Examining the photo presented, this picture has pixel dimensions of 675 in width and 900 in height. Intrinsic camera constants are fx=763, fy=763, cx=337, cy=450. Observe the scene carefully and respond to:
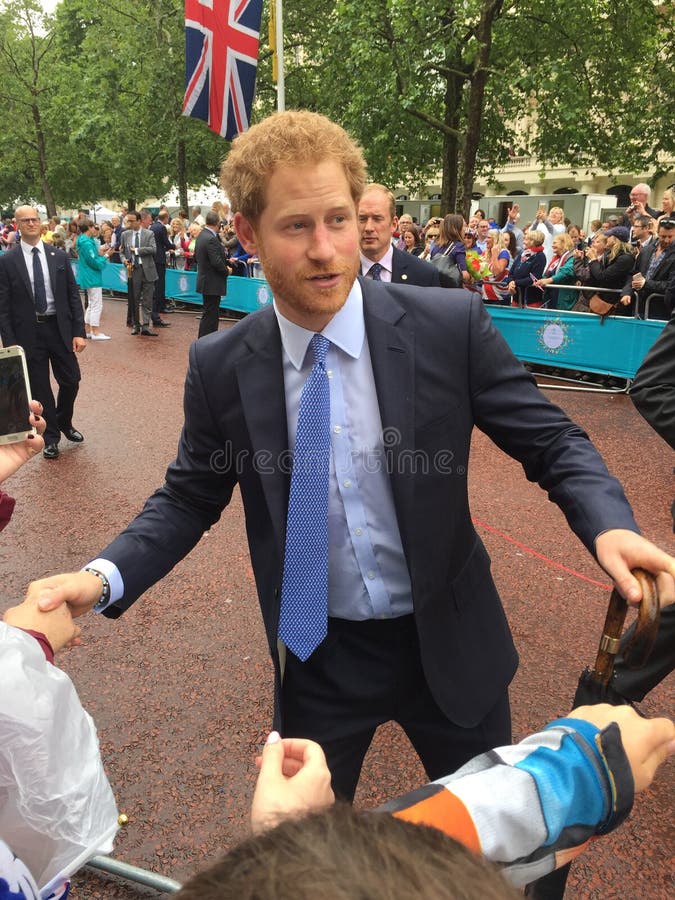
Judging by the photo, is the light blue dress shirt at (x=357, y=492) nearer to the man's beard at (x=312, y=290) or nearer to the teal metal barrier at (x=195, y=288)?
the man's beard at (x=312, y=290)

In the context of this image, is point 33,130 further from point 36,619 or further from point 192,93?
point 36,619

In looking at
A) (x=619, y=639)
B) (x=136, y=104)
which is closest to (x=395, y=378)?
(x=619, y=639)

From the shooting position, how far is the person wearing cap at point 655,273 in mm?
8039

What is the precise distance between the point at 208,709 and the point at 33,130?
3423 cm

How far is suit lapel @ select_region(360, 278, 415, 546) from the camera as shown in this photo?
5.41 ft

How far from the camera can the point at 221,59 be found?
9781 millimetres

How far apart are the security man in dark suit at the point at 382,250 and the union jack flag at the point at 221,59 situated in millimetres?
5498

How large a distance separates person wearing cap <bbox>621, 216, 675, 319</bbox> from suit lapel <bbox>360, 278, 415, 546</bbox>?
7027 mm

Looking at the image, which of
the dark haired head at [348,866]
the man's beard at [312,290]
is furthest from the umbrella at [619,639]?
the man's beard at [312,290]

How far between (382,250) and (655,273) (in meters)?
4.31

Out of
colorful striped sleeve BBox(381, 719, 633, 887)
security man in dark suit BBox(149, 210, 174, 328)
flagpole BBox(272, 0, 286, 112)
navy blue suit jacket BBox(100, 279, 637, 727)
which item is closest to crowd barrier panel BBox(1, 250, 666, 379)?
flagpole BBox(272, 0, 286, 112)

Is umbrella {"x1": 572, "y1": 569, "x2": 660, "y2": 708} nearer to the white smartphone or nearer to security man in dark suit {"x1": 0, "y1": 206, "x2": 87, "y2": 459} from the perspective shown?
the white smartphone

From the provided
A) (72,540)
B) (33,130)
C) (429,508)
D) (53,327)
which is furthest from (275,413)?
(33,130)

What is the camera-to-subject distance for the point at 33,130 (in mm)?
31875
